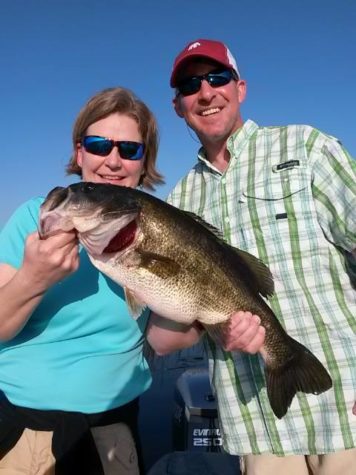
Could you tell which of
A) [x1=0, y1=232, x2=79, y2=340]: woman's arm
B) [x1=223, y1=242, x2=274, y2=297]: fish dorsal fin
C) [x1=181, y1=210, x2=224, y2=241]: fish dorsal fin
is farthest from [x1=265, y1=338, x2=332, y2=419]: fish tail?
[x1=0, y1=232, x2=79, y2=340]: woman's arm

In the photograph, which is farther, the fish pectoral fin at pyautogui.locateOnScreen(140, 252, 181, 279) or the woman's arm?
the fish pectoral fin at pyautogui.locateOnScreen(140, 252, 181, 279)

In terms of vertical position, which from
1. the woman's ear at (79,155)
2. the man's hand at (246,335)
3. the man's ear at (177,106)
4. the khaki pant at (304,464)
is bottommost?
the khaki pant at (304,464)

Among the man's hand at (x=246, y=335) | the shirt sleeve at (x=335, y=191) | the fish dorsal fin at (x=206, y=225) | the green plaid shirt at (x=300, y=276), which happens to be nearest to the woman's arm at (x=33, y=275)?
the fish dorsal fin at (x=206, y=225)

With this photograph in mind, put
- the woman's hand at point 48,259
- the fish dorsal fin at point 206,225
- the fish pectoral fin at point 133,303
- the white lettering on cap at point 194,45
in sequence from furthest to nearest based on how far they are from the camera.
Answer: the white lettering on cap at point 194,45 < the fish dorsal fin at point 206,225 < the fish pectoral fin at point 133,303 < the woman's hand at point 48,259

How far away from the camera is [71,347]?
3.19 meters

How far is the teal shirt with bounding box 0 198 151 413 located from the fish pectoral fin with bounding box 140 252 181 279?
51 cm

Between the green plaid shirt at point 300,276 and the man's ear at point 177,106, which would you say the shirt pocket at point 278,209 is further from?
the man's ear at point 177,106

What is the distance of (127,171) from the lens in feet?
11.9

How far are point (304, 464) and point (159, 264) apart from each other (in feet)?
5.90

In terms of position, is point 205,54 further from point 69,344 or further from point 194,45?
point 69,344

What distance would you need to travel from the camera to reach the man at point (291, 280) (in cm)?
300

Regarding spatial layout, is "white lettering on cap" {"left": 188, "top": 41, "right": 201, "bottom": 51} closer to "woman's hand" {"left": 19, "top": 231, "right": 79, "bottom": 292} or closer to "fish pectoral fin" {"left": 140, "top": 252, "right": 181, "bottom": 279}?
"fish pectoral fin" {"left": 140, "top": 252, "right": 181, "bottom": 279}

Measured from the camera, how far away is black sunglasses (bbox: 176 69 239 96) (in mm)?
3586

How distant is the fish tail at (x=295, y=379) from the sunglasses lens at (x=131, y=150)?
6.20 feet
